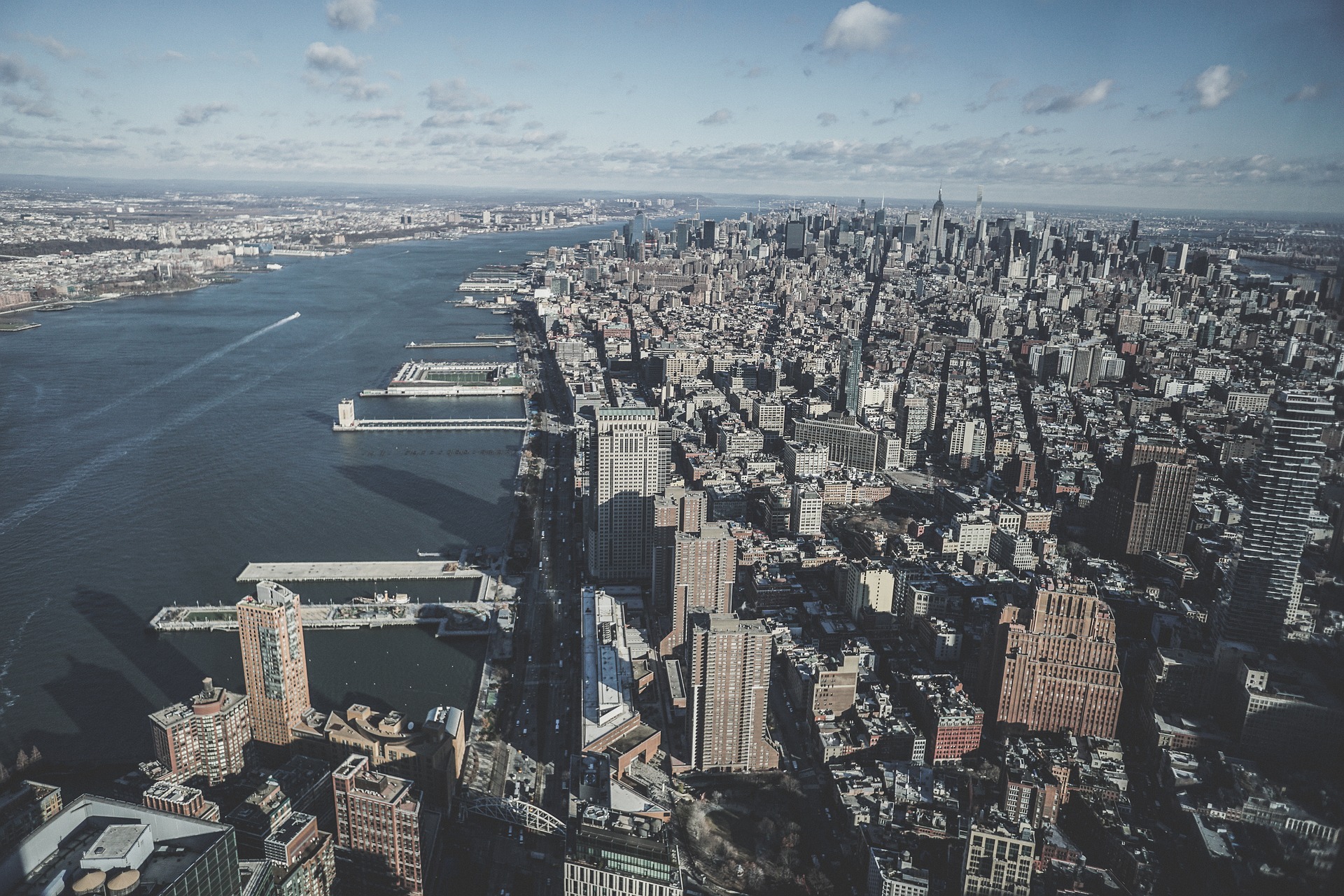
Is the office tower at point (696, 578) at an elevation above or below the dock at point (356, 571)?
above

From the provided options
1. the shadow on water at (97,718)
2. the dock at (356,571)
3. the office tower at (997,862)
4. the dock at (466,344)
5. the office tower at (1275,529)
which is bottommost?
the shadow on water at (97,718)

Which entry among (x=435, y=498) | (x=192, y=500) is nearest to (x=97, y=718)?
(x=192, y=500)

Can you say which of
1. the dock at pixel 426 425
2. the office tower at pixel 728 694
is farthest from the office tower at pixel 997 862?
the dock at pixel 426 425

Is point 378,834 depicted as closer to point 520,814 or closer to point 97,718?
point 520,814

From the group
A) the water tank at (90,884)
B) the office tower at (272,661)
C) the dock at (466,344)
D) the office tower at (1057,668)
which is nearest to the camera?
the water tank at (90,884)

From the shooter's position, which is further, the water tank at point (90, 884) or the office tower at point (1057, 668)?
the office tower at point (1057, 668)

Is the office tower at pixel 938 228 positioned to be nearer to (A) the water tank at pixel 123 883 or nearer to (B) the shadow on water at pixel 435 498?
(B) the shadow on water at pixel 435 498

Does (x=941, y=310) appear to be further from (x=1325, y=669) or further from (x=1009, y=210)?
(x=1325, y=669)

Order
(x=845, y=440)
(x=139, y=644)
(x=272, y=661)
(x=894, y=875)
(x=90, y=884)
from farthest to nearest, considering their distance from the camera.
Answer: (x=845, y=440)
(x=139, y=644)
(x=272, y=661)
(x=894, y=875)
(x=90, y=884)
